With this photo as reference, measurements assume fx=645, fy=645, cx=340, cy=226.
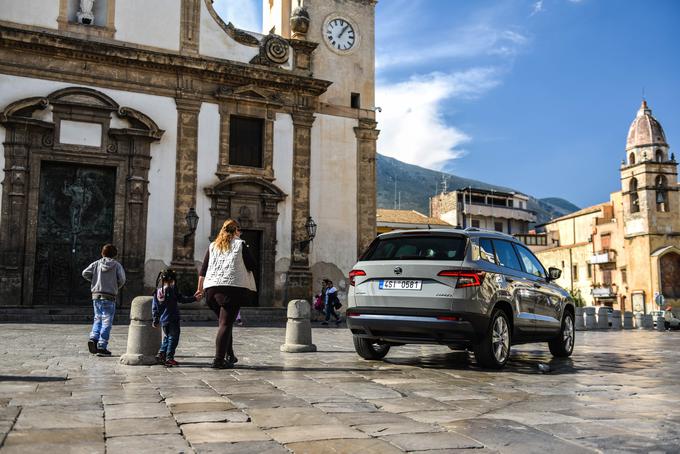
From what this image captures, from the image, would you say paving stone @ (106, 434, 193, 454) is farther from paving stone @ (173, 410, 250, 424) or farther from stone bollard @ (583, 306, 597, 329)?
stone bollard @ (583, 306, 597, 329)

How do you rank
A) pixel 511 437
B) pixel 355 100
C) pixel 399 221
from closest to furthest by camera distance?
pixel 511 437 → pixel 355 100 → pixel 399 221

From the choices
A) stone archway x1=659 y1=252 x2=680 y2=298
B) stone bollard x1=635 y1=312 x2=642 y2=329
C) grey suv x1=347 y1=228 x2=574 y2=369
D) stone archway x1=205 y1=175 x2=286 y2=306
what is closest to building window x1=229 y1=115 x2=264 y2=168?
stone archway x1=205 y1=175 x2=286 y2=306

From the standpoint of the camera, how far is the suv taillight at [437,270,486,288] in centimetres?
761

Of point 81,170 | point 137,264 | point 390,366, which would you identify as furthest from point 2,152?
point 390,366

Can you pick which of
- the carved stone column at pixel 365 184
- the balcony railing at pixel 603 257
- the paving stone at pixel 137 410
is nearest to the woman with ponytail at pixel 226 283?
the paving stone at pixel 137 410

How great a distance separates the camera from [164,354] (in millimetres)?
7965

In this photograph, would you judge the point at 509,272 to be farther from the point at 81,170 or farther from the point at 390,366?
the point at 81,170

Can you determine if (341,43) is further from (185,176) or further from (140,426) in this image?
(140,426)

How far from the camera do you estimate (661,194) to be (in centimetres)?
5166

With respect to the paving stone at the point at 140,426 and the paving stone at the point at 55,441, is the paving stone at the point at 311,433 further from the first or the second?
the paving stone at the point at 55,441

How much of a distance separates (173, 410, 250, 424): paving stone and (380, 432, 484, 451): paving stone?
3.74 feet

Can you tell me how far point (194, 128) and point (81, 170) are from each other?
3882mm

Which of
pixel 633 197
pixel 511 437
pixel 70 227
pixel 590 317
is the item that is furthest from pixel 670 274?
pixel 511 437

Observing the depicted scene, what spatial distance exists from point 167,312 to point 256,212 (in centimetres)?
1477
